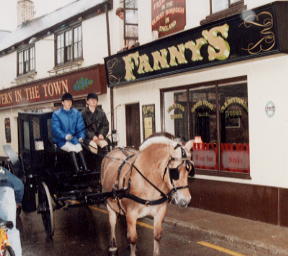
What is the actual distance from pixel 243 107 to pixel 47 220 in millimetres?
4891

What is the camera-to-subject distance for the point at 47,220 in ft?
24.6

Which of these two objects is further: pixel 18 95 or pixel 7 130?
pixel 7 130

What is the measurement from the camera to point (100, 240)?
722 cm

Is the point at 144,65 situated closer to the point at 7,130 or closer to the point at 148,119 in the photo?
the point at 148,119

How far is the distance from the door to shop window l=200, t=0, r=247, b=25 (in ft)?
13.8

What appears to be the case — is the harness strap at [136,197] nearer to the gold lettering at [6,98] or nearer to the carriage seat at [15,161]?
the carriage seat at [15,161]

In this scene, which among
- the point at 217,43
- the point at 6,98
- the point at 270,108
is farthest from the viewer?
the point at 6,98

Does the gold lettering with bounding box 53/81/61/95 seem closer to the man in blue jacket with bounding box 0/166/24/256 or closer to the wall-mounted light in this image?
the wall-mounted light

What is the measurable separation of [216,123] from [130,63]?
141 inches

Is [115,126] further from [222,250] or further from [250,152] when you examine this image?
[222,250]

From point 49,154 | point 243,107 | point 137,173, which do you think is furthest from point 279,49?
point 49,154

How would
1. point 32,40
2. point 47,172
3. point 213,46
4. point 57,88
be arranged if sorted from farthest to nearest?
point 32,40, point 57,88, point 213,46, point 47,172

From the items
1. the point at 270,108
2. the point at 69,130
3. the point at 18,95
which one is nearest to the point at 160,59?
the point at 270,108

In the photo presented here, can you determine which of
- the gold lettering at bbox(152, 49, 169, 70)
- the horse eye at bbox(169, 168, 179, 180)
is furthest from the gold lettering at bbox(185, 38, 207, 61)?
the horse eye at bbox(169, 168, 179, 180)
